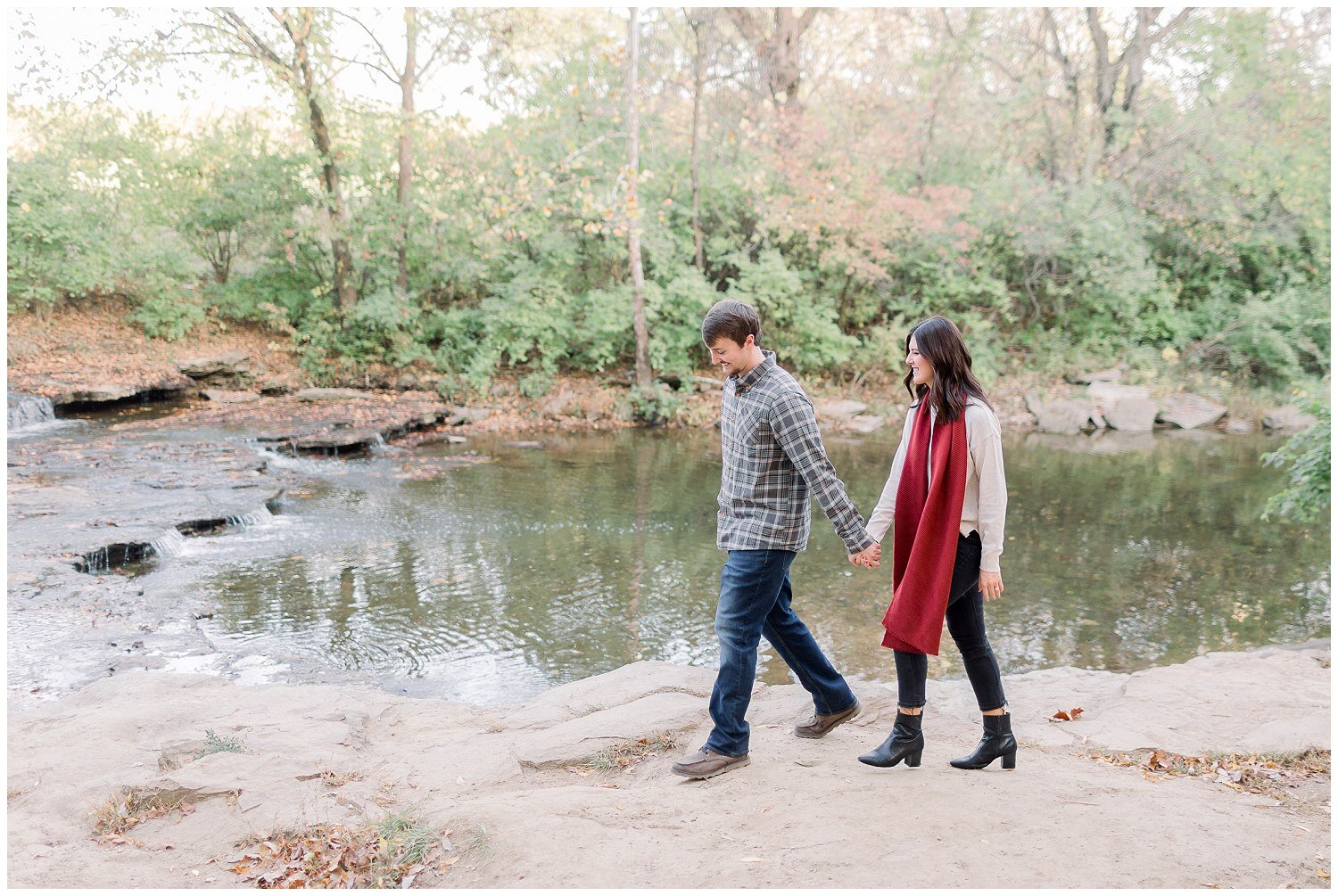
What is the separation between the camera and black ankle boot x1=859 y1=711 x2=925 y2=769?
3.62 m

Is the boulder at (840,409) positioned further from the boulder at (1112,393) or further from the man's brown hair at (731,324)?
the man's brown hair at (731,324)

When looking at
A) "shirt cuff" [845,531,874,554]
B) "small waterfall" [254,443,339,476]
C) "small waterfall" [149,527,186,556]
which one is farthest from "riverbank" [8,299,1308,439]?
"shirt cuff" [845,531,874,554]

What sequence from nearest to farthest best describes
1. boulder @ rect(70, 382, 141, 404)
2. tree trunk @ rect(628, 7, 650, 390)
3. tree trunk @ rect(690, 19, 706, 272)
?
boulder @ rect(70, 382, 141, 404), tree trunk @ rect(628, 7, 650, 390), tree trunk @ rect(690, 19, 706, 272)

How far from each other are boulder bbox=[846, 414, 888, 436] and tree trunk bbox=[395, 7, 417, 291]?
9.21 m

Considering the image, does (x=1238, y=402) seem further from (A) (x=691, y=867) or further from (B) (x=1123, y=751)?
(A) (x=691, y=867)

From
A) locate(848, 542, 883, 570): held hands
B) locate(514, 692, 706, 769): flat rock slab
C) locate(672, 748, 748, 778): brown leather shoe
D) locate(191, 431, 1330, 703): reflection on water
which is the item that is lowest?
locate(191, 431, 1330, 703): reflection on water

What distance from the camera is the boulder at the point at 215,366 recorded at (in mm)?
16531

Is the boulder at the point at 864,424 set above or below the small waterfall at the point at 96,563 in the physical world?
above

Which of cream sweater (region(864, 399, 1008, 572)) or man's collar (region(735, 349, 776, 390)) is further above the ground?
man's collar (region(735, 349, 776, 390))

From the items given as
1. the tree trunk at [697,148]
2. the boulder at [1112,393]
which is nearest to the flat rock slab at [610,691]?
the tree trunk at [697,148]

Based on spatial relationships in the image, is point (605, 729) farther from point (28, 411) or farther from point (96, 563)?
point (28, 411)

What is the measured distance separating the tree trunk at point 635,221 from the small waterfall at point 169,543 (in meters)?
8.08

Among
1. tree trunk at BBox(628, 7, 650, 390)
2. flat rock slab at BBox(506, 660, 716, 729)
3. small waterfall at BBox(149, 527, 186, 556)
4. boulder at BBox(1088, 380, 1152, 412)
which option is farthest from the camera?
boulder at BBox(1088, 380, 1152, 412)

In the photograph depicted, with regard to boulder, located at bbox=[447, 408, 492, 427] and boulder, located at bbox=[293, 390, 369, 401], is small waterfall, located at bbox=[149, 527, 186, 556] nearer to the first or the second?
boulder, located at bbox=[447, 408, 492, 427]
